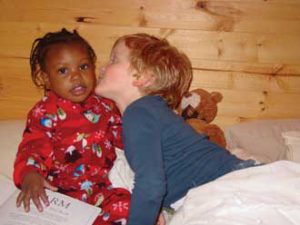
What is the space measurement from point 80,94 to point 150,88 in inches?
8.6

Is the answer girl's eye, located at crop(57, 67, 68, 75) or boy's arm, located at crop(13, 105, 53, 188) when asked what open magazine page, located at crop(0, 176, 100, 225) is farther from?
girl's eye, located at crop(57, 67, 68, 75)

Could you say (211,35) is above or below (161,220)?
above

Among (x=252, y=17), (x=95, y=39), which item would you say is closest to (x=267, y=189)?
(x=252, y=17)

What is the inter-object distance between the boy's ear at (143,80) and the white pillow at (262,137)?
40cm

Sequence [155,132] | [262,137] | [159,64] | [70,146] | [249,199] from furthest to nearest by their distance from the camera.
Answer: [262,137], [70,146], [159,64], [155,132], [249,199]

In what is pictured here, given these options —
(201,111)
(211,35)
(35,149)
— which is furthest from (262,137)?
(35,149)

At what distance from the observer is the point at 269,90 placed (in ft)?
4.69

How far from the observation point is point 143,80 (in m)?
1.15

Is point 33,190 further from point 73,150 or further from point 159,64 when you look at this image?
point 159,64

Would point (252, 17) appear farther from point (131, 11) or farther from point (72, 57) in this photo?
point (72, 57)

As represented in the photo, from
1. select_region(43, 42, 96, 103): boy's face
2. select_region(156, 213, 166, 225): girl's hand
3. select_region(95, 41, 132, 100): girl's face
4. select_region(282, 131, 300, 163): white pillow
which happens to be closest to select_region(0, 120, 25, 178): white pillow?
select_region(43, 42, 96, 103): boy's face

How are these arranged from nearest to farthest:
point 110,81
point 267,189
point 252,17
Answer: point 267,189
point 110,81
point 252,17

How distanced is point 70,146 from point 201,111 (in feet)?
1.43

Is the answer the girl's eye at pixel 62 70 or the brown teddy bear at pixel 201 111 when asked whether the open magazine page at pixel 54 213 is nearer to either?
the girl's eye at pixel 62 70
